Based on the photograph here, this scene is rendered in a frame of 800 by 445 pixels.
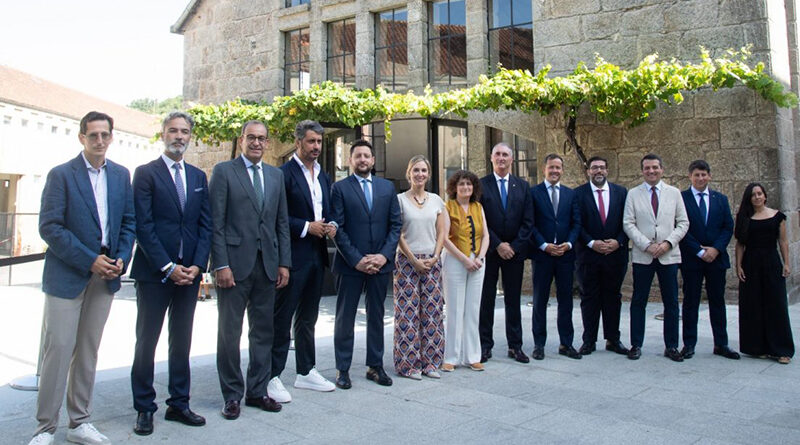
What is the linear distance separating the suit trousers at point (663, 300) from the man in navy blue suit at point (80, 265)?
4093 mm

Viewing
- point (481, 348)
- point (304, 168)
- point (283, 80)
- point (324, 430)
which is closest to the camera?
point (324, 430)

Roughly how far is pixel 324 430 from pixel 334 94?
20.9 feet

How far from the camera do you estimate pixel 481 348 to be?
17.1 feet

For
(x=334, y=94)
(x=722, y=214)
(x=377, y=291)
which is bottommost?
(x=377, y=291)

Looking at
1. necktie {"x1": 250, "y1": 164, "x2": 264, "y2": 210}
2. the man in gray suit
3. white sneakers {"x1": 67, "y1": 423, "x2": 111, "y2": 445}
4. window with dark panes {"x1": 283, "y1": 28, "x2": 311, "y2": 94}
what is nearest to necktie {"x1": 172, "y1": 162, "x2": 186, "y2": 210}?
the man in gray suit

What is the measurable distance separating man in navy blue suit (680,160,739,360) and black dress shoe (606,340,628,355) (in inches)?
18.7

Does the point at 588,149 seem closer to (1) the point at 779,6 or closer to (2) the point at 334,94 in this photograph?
(1) the point at 779,6

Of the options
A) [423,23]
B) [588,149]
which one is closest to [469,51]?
[423,23]

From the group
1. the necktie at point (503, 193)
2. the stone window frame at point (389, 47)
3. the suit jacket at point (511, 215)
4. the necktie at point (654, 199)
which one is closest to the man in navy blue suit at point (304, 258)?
the suit jacket at point (511, 215)

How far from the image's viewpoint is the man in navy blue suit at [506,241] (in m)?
5.21

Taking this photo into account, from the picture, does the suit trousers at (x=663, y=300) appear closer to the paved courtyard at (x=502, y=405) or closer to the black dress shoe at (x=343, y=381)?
the paved courtyard at (x=502, y=405)

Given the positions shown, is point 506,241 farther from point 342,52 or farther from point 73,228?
point 342,52

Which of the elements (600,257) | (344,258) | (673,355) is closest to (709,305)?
(673,355)

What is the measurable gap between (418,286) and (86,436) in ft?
8.02
